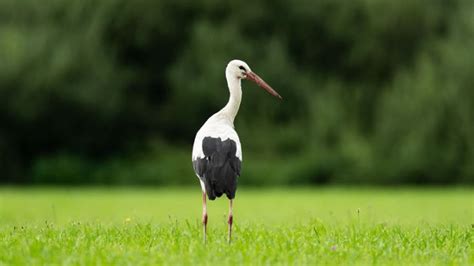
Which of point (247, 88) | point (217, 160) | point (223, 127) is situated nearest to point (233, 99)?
point (223, 127)

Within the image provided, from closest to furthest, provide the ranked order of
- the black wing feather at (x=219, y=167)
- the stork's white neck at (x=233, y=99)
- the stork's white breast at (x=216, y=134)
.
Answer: the black wing feather at (x=219, y=167), the stork's white breast at (x=216, y=134), the stork's white neck at (x=233, y=99)

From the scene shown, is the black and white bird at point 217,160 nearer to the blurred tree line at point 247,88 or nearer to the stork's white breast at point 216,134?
the stork's white breast at point 216,134

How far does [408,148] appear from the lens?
119 feet

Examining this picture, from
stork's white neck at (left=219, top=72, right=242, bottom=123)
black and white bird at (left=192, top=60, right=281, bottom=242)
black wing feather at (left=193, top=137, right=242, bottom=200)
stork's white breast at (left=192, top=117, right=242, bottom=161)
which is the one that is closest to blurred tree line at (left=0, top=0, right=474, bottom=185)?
stork's white neck at (left=219, top=72, right=242, bottom=123)

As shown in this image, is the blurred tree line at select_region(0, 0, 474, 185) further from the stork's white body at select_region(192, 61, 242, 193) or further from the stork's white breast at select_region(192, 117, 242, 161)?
the stork's white breast at select_region(192, 117, 242, 161)

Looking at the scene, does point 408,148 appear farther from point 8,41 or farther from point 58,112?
point 8,41

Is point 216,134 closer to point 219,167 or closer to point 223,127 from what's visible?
point 223,127

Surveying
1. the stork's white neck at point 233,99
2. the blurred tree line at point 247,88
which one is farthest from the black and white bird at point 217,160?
the blurred tree line at point 247,88

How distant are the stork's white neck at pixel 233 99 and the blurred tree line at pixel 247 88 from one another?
26.9 metres

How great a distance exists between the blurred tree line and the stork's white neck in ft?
88.4

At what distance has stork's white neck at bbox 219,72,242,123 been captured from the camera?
32.2ft

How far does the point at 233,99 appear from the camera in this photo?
32.5 feet

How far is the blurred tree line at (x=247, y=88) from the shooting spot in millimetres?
36906

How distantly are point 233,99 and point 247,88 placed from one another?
91.0ft
